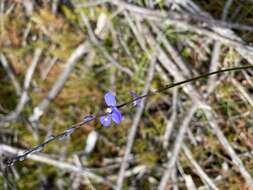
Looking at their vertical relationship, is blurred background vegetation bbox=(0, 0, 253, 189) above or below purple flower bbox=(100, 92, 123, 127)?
above

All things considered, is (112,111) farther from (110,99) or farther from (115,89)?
(115,89)

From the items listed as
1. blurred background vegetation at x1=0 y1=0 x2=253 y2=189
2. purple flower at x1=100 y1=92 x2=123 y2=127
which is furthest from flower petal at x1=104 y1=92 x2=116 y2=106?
blurred background vegetation at x1=0 y1=0 x2=253 y2=189

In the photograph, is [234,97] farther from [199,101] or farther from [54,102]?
[54,102]

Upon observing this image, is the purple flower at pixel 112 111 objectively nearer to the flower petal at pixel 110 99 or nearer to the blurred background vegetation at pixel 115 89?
the flower petal at pixel 110 99

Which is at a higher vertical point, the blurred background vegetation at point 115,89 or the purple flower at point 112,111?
the blurred background vegetation at point 115,89

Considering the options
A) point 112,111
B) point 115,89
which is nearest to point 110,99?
point 112,111

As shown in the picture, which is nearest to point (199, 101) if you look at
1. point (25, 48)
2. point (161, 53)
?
point (161, 53)

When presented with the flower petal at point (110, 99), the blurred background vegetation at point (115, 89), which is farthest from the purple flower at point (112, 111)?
the blurred background vegetation at point (115, 89)

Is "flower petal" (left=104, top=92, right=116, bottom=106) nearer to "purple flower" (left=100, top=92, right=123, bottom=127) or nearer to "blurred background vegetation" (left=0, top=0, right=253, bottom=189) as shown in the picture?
"purple flower" (left=100, top=92, right=123, bottom=127)
